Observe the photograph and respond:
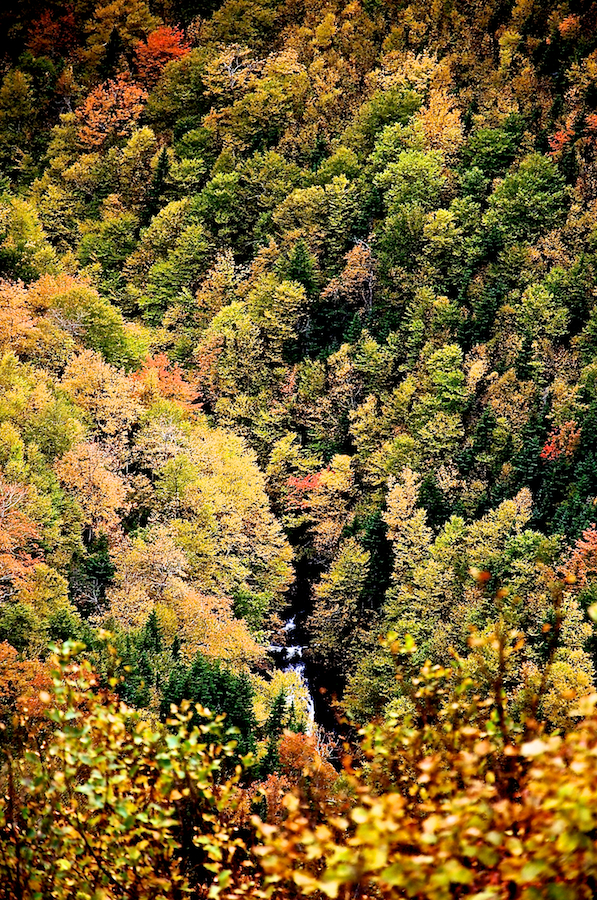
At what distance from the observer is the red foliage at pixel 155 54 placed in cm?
11869

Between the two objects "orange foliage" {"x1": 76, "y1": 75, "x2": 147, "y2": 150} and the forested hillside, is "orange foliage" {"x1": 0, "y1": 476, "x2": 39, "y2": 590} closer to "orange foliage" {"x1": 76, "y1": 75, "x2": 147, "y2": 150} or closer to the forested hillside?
Answer: the forested hillside

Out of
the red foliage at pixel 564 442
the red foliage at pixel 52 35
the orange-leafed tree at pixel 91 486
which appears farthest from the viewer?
the red foliage at pixel 52 35

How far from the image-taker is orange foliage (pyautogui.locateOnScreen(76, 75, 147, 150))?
353 ft

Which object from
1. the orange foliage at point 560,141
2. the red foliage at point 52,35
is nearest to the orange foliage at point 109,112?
the red foliage at point 52,35

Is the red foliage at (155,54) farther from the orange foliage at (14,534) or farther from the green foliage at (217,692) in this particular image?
the green foliage at (217,692)

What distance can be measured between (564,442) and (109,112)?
74.7 meters

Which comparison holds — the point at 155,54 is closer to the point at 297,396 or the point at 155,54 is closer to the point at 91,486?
the point at 297,396

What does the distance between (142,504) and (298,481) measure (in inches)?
775

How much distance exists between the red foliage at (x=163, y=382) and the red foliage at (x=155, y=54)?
191ft

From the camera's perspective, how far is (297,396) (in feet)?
261

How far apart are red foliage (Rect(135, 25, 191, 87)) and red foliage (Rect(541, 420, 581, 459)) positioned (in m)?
80.5

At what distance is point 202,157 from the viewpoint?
4104 inches

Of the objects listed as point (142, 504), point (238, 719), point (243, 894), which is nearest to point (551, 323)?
point (142, 504)

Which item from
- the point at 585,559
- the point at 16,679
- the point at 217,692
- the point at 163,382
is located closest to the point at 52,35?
the point at 163,382
